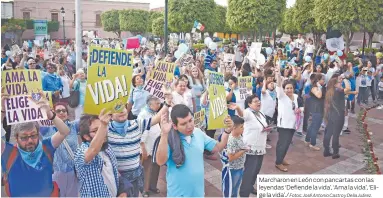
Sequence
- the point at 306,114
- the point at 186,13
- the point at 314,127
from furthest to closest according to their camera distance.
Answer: the point at 186,13
the point at 306,114
the point at 314,127

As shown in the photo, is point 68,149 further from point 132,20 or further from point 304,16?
point 132,20

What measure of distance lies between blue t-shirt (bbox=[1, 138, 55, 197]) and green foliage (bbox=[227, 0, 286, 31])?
18.1 metres

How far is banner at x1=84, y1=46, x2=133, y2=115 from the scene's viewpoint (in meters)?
3.47

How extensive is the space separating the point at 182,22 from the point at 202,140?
2287 cm

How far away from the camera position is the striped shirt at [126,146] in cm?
362

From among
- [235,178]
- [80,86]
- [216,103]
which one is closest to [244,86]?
[216,103]

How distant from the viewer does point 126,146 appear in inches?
143

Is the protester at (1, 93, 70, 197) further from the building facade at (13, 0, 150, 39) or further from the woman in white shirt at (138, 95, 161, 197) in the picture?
the building facade at (13, 0, 150, 39)

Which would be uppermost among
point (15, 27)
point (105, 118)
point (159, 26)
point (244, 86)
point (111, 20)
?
point (111, 20)

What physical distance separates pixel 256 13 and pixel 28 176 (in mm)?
18403

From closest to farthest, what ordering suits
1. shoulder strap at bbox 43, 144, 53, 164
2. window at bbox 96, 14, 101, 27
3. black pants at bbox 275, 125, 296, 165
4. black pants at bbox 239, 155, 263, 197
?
shoulder strap at bbox 43, 144, 53, 164, black pants at bbox 239, 155, 263, 197, black pants at bbox 275, 125, 296, 165, window at bbox 96, 14, 101, 27

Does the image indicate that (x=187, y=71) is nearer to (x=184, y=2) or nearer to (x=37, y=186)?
(x=37, y=186)

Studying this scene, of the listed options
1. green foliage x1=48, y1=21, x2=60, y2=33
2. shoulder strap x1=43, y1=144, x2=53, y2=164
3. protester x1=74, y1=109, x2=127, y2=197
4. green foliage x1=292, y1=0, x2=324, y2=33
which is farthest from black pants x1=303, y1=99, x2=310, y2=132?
green foliage x1=48, y1=21, x2=60, y2=33

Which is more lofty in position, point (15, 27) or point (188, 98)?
point (15, 27)
